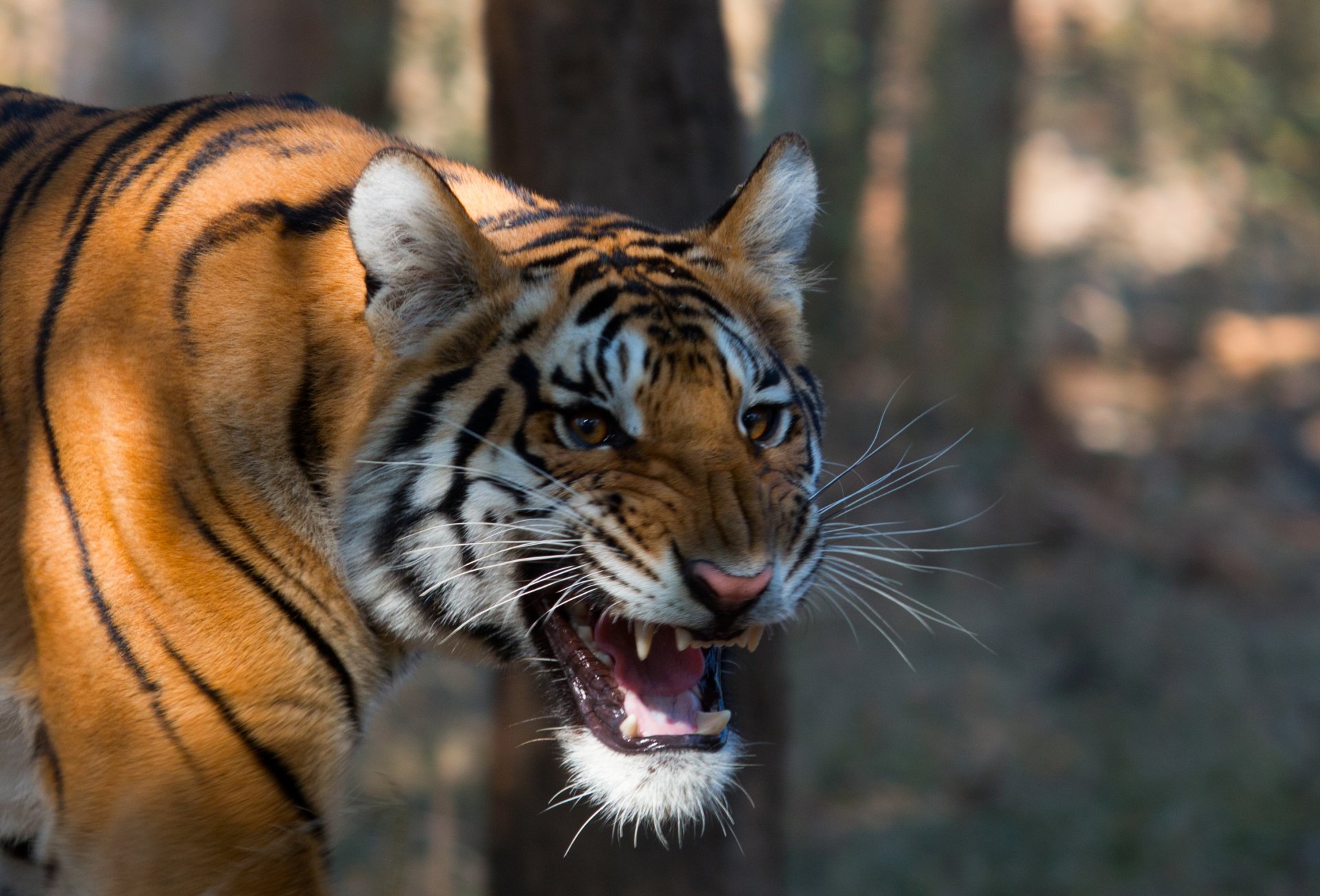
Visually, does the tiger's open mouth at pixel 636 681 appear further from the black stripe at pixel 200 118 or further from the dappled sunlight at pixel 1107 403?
the dappled sunlight at pixel 1107 403

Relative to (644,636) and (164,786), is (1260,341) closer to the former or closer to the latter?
(644,636)

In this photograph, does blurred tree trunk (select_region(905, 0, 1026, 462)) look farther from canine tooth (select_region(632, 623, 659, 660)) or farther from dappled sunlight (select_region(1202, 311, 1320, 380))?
canine tooth (select_region(632, 623, 659, 660))

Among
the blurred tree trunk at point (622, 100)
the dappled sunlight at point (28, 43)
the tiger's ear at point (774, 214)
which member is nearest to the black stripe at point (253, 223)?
the tiger's ear at point (774, 214)

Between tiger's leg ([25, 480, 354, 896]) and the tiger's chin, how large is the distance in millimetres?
534

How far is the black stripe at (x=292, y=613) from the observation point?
238 cm

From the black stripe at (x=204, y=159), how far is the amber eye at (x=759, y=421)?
1.19 meters

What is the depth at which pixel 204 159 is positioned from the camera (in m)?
2.67

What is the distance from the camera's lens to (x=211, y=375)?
7.97 feet

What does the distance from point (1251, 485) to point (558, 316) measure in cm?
1307

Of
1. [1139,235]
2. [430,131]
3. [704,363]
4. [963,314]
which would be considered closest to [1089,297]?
[1139,235]

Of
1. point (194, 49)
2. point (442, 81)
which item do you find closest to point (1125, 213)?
point (442, 81)

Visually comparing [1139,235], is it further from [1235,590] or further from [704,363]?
[704,363]

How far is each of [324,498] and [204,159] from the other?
0.76 metres

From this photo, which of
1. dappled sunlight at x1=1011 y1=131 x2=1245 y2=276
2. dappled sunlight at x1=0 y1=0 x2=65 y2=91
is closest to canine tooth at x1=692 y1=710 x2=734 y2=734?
dappled sunlight at x1=0 y1=0 x2=65 y2=91
